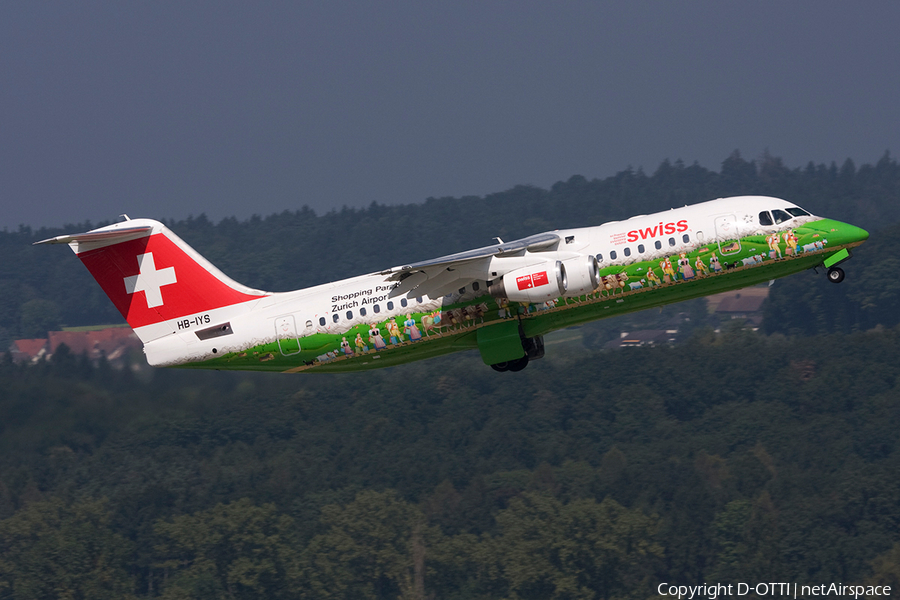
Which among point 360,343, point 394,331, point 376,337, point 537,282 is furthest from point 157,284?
point 537,282

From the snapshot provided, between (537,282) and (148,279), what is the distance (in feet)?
29.4

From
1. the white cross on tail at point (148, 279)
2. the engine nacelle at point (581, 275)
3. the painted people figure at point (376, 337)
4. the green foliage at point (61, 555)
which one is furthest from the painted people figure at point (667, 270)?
the green foliage at point (61, 555)

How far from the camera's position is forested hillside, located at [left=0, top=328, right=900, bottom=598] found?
72375 mm

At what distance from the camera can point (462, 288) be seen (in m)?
25.0

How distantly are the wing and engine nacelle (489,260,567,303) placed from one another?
491 millimetres

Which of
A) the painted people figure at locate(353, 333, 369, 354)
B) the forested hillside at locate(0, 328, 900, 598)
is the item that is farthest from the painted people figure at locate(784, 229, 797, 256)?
the forested hillside at locate(0, 328, 900, 598)

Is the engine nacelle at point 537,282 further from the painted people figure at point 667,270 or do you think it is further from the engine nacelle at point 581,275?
the painted people figure at point 667,270

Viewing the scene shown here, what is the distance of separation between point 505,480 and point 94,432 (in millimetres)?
33537

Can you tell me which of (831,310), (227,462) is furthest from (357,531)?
(831,310)

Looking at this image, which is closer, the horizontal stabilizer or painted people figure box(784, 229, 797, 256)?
painted people figure box(784, 229, 797, 256)

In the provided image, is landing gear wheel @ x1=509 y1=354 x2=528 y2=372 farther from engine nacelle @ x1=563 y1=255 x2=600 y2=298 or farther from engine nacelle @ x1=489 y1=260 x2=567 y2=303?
engine nacelle @ x1=563 y1=255 x2=600 y2=298

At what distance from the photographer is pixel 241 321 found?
1038 inches

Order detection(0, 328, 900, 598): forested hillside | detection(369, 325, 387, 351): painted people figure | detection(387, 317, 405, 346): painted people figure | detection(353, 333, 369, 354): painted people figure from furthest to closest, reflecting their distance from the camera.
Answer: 1. detection(0, 328, 900, 598): forested hillside
2. detection(353, 333, 369, 354): painted people figure
3. detection(369, 325, 387, 351): painted people figure
4. detection(387, 317, 405, 346): painted people figure

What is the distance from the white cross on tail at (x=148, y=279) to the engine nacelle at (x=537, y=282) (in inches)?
311
